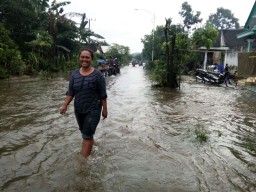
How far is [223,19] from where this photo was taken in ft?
277

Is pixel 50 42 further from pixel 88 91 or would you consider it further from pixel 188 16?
pixel 188 16

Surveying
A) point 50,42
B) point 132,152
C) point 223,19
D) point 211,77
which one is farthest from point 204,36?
point 223,19

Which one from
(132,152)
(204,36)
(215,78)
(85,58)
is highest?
(204,36)

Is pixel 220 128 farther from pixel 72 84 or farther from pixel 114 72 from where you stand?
pixel 114 72

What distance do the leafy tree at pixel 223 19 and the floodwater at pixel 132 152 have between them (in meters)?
80.1

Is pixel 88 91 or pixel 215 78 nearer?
pixel 88 91

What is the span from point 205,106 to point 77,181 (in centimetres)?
749

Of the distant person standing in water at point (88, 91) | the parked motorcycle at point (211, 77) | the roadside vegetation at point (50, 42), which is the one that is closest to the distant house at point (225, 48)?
the roadside vegetation at point (50, 42)

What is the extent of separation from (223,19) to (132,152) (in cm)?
8662

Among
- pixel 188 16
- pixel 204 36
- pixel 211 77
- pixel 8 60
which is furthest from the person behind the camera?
pixel 188 16

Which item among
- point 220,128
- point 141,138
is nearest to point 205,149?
point 141,138

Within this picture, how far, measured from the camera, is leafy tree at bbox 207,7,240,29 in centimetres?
8325

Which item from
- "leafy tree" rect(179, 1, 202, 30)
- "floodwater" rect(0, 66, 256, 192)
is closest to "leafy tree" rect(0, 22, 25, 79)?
"floodwater" rect(0, 66, 256, 192)

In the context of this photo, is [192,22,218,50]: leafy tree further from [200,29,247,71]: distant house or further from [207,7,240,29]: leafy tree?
[207,7,240,29]: leafy tree
